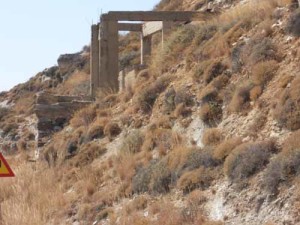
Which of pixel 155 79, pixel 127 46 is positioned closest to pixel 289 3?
pixel 155 79

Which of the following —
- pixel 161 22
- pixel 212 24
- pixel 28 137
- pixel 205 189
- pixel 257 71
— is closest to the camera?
pixel 205 189

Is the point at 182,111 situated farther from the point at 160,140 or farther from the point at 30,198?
the point at 30,198

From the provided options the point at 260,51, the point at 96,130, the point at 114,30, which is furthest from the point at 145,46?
the point at 260,51

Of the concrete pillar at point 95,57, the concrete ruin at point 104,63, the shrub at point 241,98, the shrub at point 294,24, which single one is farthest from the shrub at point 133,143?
the concrete pillar at point 95,57

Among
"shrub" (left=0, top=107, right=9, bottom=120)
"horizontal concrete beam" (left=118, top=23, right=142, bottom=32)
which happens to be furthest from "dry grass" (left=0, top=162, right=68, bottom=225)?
"shrub" (left=0, top=107, right=9, bottom=120)

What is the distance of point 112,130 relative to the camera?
1928 cm

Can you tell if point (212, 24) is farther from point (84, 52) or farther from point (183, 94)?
point (84, 52)

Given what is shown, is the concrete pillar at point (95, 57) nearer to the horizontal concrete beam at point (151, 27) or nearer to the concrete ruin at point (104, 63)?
the concrete ruin at point (104, 63)

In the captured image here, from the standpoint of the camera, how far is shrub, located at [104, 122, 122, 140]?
19.2 metres

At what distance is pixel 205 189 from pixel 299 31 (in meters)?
4.38

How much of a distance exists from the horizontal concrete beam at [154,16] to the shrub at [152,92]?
209 inches

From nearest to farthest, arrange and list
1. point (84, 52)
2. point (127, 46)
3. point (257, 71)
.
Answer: point (257, 71)
point (127, 46)
point (84, 52)

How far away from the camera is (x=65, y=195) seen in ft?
53.3

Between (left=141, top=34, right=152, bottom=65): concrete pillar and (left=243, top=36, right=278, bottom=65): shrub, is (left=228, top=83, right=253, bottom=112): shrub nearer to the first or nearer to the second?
(left=243, top=36, right=278, bottom=65): shrub
